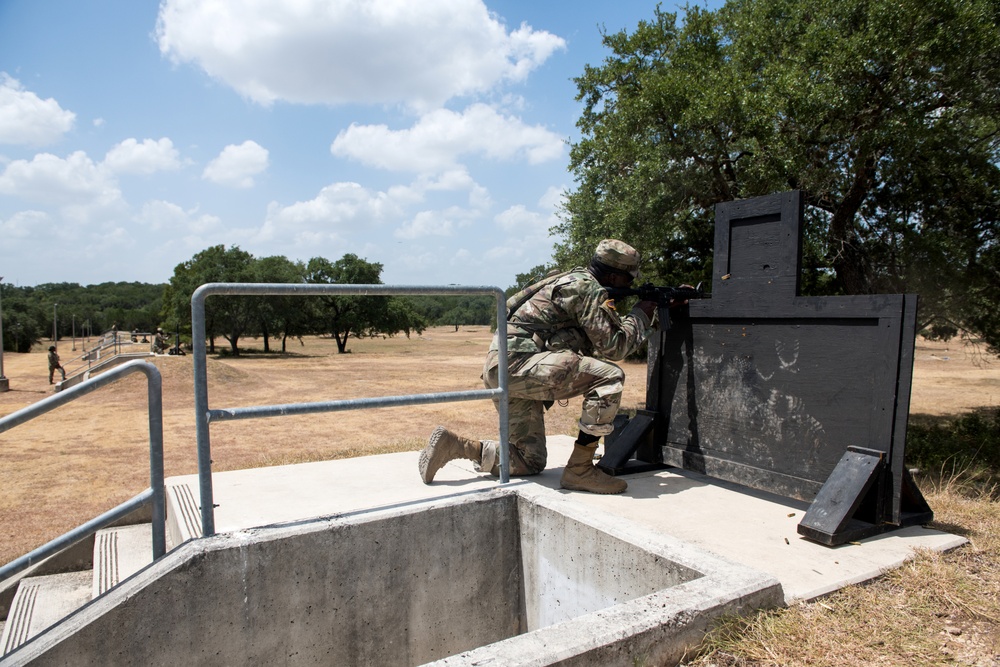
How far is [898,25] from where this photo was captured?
19.8 ft

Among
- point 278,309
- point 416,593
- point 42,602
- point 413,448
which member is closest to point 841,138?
point 413,448

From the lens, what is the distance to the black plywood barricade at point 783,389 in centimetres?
314

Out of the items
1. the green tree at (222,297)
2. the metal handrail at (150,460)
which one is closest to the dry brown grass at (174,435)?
the metal handrail at (150,460)

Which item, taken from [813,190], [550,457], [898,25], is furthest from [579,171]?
[550,457]

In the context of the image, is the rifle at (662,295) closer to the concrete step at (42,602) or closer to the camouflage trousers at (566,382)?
the camouflage trousers at (566,382)

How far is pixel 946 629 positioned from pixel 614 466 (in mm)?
2205

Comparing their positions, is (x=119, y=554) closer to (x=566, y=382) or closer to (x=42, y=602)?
(x=42, y=602)

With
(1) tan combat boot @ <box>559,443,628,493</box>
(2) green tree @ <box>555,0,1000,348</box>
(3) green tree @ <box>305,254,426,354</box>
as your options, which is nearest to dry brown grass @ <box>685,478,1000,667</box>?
(1) tan combat boot @ <box>559,443,628,493</box>

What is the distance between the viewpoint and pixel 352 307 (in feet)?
143

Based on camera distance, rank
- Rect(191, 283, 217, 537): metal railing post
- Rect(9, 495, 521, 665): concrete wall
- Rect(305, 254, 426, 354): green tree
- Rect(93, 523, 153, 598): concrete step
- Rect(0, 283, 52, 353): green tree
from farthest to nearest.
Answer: Rect(0, 283, 52, 353): green tree < Rect(305, 254, 426, 354): green tree < Rect(93, 523, 153, 598): concrete step < Rect(9, 495, 521, 665): concrete wall < Rect(191, 283, 217, 537): metal railing post

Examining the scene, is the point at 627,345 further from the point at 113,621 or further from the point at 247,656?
the point at 113,621

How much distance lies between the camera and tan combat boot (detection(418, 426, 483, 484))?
3.98m

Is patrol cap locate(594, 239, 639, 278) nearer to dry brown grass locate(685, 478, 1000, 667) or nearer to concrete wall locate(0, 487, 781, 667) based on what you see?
concrete wall locate(0, 487, 781, 667)

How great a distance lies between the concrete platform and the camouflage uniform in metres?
0.37
